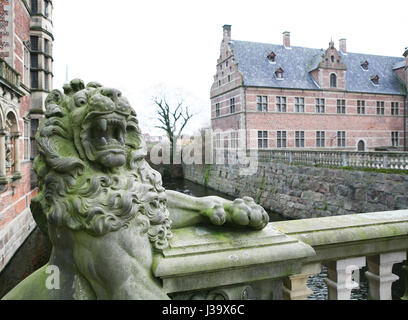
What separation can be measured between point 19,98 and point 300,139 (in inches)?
812

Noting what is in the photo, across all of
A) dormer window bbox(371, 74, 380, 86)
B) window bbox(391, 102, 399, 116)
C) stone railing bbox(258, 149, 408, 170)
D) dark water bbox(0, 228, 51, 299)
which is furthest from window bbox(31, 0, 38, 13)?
A: window bbox(391, 102, 399, 116)

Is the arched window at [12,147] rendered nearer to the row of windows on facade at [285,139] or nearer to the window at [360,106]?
the row of windows on facade at [285,139]

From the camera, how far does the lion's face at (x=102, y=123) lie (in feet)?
5.08

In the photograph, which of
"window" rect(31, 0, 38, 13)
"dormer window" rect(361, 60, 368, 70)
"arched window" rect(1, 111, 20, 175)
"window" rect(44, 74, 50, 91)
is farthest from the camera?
"dormer window" rect(361, 60, 368, 70)

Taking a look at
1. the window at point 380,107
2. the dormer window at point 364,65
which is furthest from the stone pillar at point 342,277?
the dormer window at point 364,65

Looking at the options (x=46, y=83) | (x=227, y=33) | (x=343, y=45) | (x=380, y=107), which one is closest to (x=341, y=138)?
(x=380, y=107)

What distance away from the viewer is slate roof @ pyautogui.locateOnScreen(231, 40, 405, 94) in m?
26.1

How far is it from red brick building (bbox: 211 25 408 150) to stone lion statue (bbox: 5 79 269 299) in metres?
23.8

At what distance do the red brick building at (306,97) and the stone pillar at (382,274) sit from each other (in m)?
23.2

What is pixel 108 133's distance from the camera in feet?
5.28

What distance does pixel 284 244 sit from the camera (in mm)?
1741

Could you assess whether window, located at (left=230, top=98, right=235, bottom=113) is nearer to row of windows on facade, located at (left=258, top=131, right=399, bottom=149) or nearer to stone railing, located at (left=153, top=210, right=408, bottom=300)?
row of windows on facade, located at (left=258, top=131, right=399, bottom=149)
